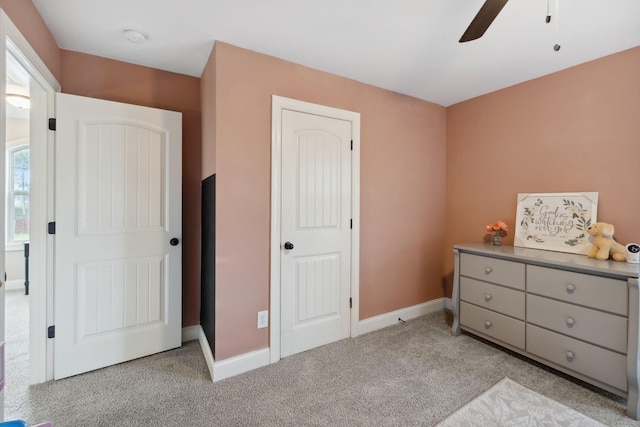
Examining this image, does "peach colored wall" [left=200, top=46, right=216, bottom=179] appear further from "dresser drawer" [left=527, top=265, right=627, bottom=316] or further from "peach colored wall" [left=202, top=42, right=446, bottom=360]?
"dresser drawer" [left=527, top=265, right=627, bottom=316]

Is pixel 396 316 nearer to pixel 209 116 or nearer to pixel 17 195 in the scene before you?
pixel 209 116

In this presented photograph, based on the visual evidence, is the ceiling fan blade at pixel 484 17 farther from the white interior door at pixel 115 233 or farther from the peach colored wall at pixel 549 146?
the white interior door at pixel 115 233

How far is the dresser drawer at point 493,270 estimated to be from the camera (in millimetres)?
2215

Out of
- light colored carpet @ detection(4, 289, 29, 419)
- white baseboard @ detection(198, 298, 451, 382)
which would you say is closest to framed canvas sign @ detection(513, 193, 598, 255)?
white baseboard @ detection(198, 298, 451, 382)

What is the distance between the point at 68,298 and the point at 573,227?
Answer: 3.91m

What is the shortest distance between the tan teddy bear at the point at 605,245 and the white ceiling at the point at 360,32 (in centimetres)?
133

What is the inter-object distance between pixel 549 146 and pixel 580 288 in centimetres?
130

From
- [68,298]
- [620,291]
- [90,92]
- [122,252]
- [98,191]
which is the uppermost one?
[90,92]

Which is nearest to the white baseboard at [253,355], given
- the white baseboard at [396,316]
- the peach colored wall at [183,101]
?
the white baseboard at [396,316]

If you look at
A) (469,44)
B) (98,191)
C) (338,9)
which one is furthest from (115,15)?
(469,44)

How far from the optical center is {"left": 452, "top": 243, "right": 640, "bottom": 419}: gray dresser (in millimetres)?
1702

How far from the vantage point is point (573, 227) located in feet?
7.61

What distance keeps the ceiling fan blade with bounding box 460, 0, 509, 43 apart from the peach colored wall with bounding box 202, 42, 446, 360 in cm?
126

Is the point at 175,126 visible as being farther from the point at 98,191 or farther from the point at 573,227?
the point at 573,227
